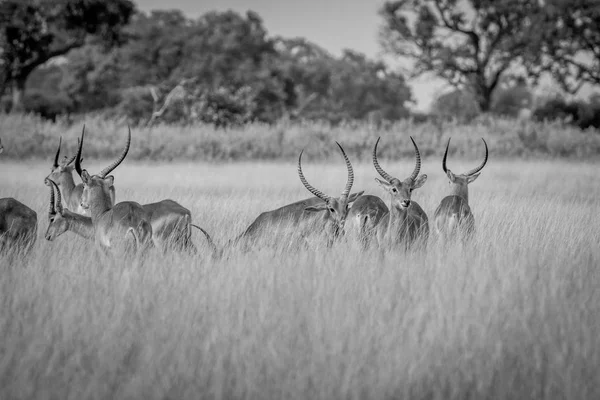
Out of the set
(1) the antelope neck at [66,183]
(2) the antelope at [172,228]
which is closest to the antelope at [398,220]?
(2) the antelope at [172,228]

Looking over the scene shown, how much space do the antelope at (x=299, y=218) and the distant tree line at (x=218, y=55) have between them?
16.1m

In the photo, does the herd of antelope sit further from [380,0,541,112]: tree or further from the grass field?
[380,0,541,112]: tree

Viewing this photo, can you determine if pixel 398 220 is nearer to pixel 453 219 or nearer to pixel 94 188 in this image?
pixel 453 219

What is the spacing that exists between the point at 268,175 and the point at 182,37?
28.9 meters

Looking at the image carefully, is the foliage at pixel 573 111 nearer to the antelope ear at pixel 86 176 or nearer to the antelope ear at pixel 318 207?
the antelope ear at pixel 318 207

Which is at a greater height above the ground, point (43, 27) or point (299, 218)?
point (43, 27)

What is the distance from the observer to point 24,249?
588 cm

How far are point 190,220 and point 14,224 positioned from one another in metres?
1.47

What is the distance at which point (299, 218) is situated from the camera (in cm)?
661

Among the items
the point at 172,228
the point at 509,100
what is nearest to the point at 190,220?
the point at 172,228

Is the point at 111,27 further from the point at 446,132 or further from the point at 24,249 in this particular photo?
the point at 24,249

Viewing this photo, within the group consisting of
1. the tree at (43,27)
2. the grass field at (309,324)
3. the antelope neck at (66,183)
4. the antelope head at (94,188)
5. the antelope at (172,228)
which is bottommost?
the grass field at (309,324)

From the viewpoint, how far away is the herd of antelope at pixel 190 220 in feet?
19.0

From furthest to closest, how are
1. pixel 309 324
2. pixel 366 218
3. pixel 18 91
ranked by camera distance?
pixel 18 91 → pixel 366 218 → pixel 309 324
